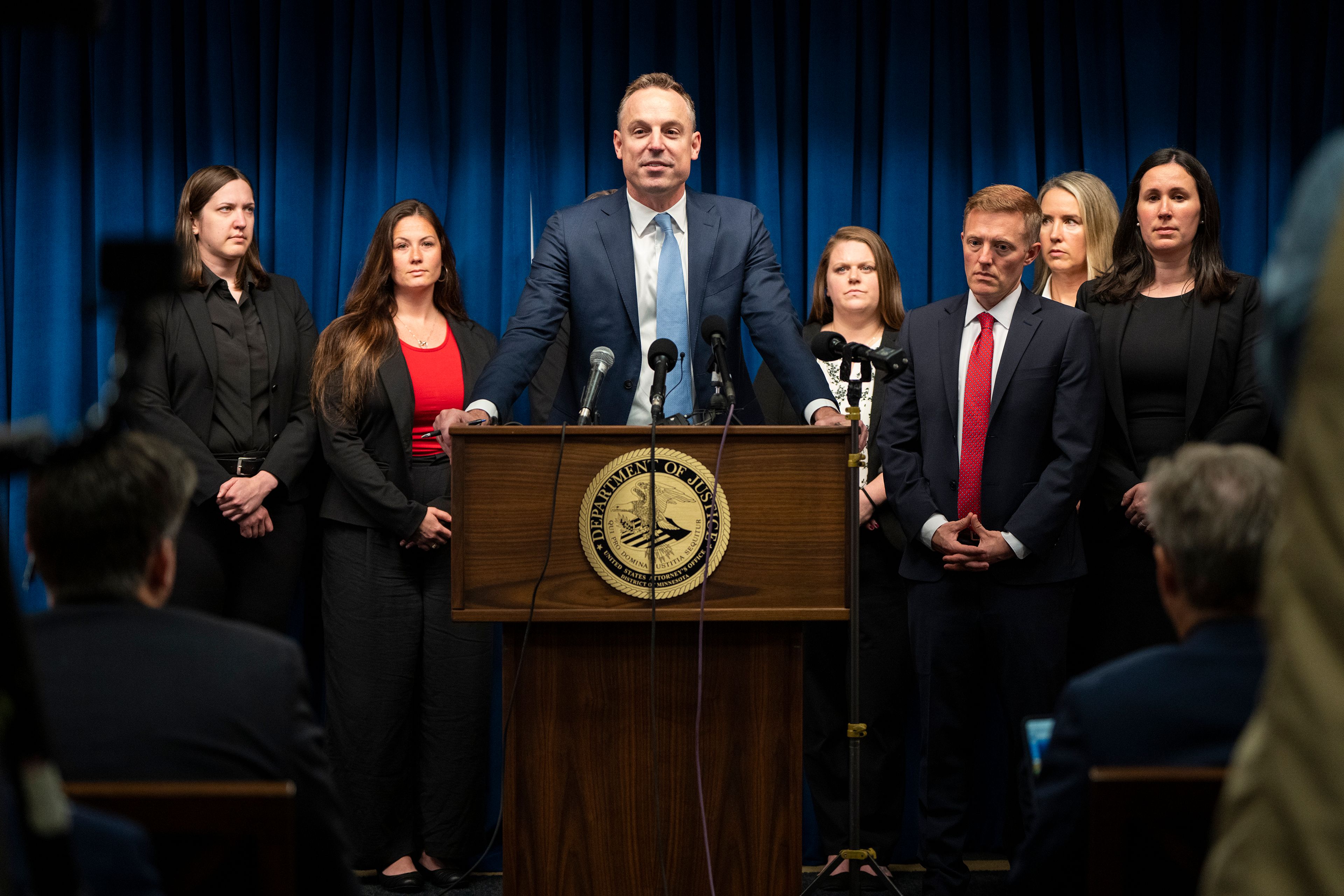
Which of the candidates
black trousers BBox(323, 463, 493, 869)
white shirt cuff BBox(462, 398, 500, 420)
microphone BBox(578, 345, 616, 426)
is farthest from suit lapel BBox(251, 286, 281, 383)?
microphone BBox(578, 345, 616, 426)

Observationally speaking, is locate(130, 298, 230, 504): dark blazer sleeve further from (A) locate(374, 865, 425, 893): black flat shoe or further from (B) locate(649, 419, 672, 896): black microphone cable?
(B) locate(649, 419, 672, 896): black microphone cable

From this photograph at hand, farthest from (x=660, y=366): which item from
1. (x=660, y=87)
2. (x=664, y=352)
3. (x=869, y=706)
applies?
(x=869, y=706)

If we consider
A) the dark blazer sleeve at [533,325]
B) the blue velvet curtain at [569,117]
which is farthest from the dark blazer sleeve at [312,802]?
the blue velvet curtain at [569,117]

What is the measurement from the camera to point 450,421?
2826 millimetres

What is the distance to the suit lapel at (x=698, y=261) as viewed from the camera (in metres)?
3.34

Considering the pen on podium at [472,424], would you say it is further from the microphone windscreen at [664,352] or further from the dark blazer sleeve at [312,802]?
the dark blazer sleeve at [312,802]

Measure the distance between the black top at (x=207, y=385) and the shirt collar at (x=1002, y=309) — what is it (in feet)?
7.19

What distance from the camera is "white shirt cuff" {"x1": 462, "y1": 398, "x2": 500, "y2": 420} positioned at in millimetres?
2994

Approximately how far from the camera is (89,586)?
5.13 feet

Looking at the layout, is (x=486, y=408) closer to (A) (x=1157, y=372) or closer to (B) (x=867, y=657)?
(B) (x=867, y=657)

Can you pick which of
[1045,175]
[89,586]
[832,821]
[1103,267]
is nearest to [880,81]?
[1045,175]

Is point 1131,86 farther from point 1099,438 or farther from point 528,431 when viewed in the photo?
point 528,431

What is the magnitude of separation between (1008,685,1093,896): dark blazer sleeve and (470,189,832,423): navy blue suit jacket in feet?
Result: 5.92

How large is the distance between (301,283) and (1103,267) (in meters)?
2.86
